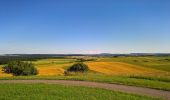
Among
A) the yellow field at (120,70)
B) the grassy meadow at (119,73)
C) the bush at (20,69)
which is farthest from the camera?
the yellow field at (120,70)

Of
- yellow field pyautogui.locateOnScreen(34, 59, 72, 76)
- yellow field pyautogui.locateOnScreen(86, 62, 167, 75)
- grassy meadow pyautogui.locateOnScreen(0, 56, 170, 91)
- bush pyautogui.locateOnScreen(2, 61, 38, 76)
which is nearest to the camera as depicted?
grassy meadow pyautogui.locateOnScreen(0, 56, 170, 91)

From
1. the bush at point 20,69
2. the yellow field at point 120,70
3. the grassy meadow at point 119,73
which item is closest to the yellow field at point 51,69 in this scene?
the grassy meadow at point 119,73

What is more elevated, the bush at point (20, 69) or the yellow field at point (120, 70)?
the bush at point (20, 69)

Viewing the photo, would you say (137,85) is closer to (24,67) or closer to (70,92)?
(70,92)

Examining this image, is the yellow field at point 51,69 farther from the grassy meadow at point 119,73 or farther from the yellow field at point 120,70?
the yellow field at point 120,70

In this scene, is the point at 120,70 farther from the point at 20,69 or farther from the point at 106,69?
the point at 20,69

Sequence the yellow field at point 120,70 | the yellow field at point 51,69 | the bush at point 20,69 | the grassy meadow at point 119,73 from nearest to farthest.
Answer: the grassy meadow at point 119,73 → the bush at point 20,69 → the yellow field at point 51,69 → the yellow field at point 120,70

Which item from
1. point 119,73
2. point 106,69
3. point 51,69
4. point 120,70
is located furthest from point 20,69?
point 120,70

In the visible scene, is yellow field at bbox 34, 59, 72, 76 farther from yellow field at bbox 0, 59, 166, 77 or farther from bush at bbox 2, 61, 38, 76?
bush at bbox 2, 61, 38, 76

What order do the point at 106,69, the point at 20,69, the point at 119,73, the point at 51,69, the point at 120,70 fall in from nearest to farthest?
the point at 119,73
the point at 20,69
the point at 51,69
the point at 120,70
the point at 106,69

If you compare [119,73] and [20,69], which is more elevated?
[20,69]

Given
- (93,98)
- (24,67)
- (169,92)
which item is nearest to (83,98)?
(93,98)

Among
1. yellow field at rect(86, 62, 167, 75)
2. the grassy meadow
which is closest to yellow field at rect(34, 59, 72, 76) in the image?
the grassy meadow

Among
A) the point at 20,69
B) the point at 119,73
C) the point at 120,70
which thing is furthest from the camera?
the point at 120,70
